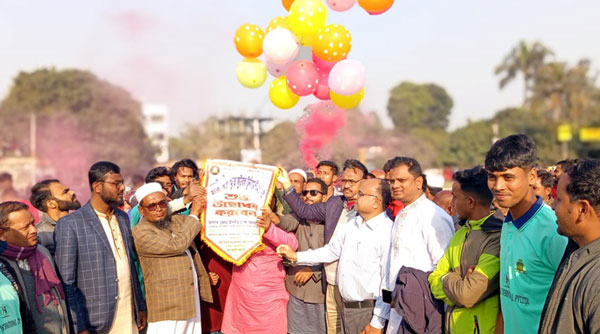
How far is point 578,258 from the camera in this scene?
2.59 meters

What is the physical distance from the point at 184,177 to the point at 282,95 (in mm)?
2075

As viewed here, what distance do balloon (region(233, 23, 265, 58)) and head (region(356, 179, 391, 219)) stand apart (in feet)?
12.7

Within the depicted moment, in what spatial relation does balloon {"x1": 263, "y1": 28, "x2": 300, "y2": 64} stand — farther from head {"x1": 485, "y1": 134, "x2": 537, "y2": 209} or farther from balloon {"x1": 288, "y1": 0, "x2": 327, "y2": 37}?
head {"x1": 485, "y1": 134, "x2": 537, "y2": 209}

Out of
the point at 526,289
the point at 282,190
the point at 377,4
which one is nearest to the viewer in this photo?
the point at 526,289

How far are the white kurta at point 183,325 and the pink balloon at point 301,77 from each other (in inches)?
124

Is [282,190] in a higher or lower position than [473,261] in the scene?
higher

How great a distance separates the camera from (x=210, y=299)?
5.50 m

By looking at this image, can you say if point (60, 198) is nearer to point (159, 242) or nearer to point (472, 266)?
point (159, 242)

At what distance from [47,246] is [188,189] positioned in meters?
1.23

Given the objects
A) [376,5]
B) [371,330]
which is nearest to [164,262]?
[371,330]

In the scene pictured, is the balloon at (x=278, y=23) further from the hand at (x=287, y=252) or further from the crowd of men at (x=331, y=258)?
the hand at (x=287, y=252)

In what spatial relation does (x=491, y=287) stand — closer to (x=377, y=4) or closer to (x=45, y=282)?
(x=45, y=282)

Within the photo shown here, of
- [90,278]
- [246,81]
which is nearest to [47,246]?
[90,278]

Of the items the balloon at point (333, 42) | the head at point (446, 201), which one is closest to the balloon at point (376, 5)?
the balloon at point (333, 42)
